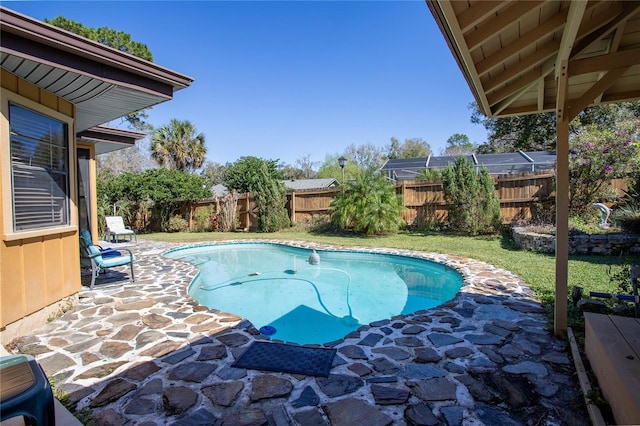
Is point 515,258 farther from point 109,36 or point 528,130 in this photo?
point 109,36

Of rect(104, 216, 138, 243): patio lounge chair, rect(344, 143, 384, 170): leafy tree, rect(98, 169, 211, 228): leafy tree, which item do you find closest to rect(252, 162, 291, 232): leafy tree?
rect(98, 169, 211, 228): leafy tree

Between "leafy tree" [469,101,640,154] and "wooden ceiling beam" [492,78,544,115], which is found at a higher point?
"leafy tree" [469,101,640,154]

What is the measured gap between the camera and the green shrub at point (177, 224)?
15141 millimetres

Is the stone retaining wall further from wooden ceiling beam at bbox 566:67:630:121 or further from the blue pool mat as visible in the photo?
the blue pool mat

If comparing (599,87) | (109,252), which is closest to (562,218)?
(599,87)

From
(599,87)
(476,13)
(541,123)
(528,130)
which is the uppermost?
(541,123)

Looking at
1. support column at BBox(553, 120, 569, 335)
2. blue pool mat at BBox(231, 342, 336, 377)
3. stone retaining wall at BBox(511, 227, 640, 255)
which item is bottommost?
blue pool mat at BBox(231, 342, 336, 377)

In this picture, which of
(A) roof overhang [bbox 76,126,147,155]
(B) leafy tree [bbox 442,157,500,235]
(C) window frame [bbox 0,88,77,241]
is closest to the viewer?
(C) window frame [bbox 0,88,77,241]

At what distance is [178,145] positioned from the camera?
2278 cm

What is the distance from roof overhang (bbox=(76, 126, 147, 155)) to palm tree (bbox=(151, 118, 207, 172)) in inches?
Result: 648

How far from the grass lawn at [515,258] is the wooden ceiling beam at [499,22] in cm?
313

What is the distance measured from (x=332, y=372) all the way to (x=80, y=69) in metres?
3.87

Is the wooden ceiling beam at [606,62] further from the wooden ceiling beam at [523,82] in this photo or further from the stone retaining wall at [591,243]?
the stone retaining wall at [591,243]

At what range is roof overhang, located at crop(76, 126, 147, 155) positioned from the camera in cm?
644
